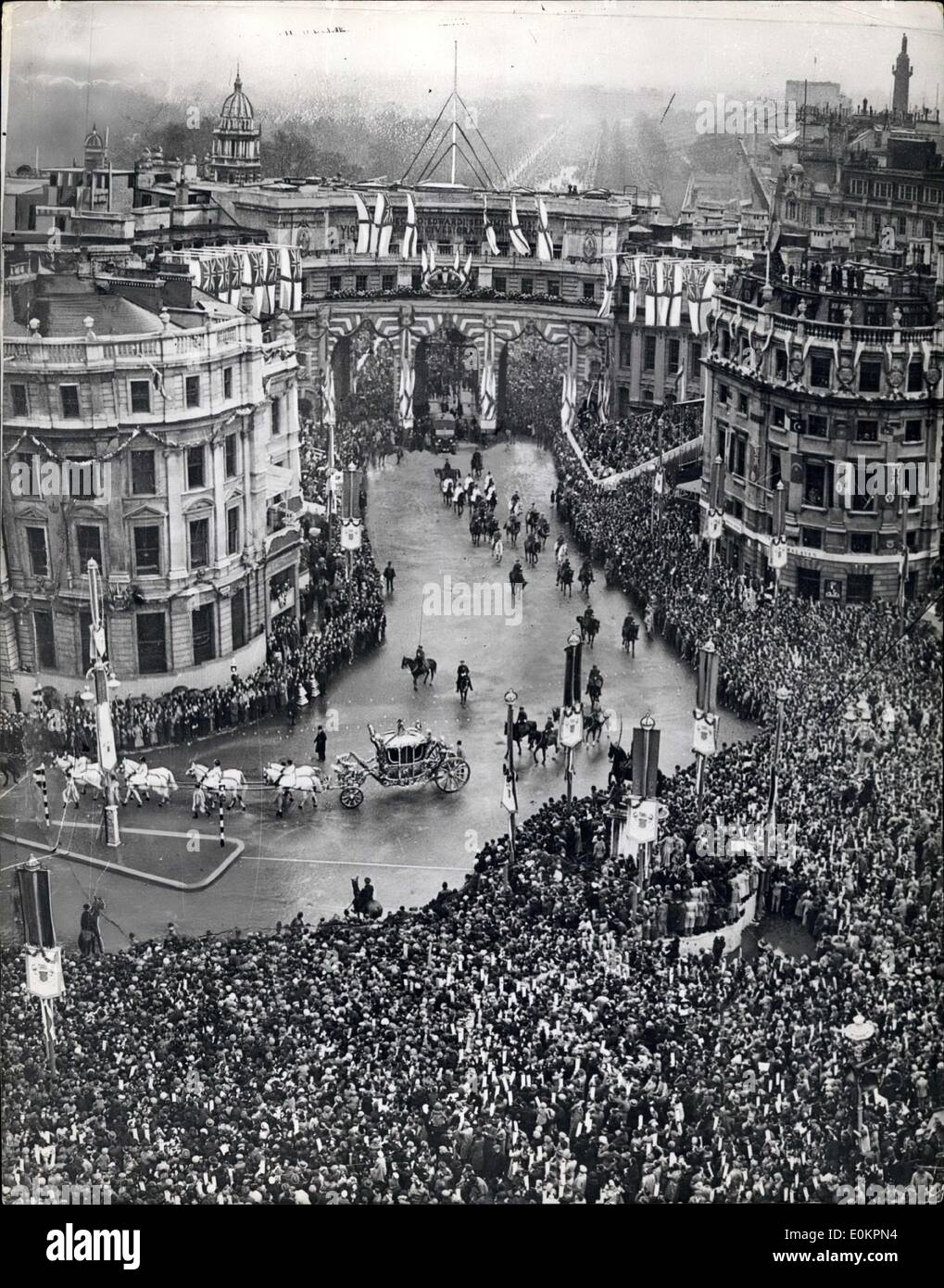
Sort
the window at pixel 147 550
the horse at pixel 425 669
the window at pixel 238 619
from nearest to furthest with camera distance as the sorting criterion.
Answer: the window at pixel 147 550
the horse at pixel 425 669
the window at pixel 238 619

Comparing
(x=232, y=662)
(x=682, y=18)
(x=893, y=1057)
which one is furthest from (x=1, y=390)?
(x=893, y=1057)

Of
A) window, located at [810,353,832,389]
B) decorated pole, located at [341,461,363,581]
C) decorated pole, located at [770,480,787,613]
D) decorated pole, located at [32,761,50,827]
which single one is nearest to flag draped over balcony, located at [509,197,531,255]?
decorated pole, located at [341,461,363,581]

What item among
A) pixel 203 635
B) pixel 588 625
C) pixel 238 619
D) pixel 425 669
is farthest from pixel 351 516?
pixel 588 625

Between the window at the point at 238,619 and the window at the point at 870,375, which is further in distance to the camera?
the window at the point at 238,619

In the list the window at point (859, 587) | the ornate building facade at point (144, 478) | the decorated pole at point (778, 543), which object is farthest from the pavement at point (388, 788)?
the window at point (859, 587)

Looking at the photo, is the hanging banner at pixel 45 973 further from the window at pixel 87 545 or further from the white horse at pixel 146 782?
the window at pixel 87 545

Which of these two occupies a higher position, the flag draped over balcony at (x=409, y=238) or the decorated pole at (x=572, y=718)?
the flag draped over balcony at (x=409, y=238)

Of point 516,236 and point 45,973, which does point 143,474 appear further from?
point 45,973
